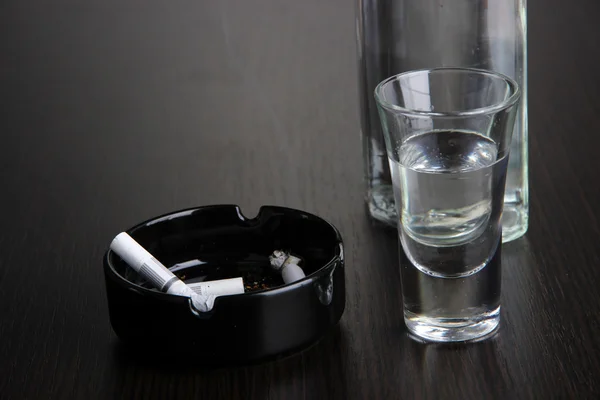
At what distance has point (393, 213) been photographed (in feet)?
2.84

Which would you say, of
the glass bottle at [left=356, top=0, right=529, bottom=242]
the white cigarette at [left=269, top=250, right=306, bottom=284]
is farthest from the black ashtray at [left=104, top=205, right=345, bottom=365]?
the glass bottle at [left=356, top=0, right=529, bottom=242]

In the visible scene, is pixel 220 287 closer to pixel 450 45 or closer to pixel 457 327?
pixel 457 327

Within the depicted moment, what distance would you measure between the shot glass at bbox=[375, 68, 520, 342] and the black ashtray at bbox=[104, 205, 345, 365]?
6cm

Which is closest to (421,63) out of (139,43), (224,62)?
(224,62)

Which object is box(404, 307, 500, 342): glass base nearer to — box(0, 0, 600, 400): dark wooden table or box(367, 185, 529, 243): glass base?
box(0, 0, 600, 400): dark wooden table

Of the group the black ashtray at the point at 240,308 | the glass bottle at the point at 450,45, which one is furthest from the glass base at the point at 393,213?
the black ashtray at the point at 240,308

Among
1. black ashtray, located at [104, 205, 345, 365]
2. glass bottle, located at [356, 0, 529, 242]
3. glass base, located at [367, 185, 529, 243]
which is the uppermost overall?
glass bottle, located at [356, 0, 529, 242]

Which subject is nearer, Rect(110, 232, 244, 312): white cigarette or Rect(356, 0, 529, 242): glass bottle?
Rect(110, 232, 244, 312): white cigarette

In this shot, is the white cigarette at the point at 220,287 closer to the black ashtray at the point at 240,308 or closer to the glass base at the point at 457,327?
the black ashtray at the point at 240,308

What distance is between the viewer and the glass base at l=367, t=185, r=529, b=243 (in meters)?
0.83

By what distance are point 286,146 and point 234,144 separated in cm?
6

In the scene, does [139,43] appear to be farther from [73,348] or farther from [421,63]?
[73,348]

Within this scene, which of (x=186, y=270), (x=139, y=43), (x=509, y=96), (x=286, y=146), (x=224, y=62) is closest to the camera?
(x=509, y=96)

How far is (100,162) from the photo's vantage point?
40.4 inches
